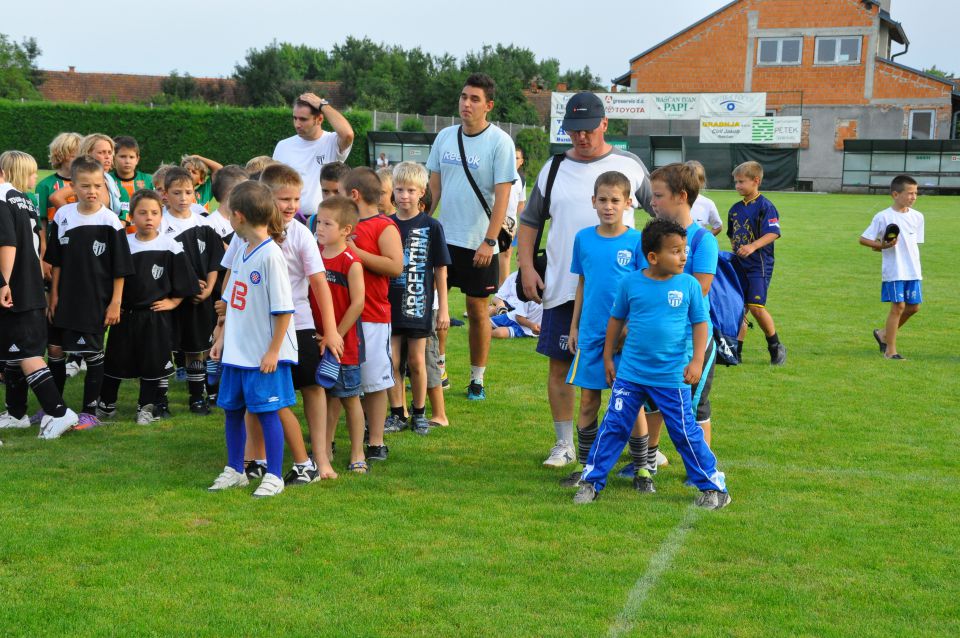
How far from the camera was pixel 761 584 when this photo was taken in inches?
160

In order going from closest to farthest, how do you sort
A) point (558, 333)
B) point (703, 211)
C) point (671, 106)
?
point (558, 333), point (703, 211), point (671, 106)

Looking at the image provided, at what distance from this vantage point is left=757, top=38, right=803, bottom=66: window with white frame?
50.2 metres

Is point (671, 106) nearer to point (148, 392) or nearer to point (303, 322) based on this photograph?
point (148, 392)

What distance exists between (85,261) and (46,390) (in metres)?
0.89

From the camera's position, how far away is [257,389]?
16.8 ft

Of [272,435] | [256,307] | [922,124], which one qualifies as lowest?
[272,435]

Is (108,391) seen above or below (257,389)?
below

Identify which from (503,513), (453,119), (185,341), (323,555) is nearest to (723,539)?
(503,513)

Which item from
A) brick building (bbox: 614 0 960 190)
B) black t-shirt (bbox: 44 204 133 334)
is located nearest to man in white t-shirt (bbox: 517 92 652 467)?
black t-shirt (bbox: 44 204 133 334)

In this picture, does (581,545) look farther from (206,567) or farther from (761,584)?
(206,567)

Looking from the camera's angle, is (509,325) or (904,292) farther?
(509,325)

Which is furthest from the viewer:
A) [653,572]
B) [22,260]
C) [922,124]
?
[922,124]

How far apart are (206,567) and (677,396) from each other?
242 cm

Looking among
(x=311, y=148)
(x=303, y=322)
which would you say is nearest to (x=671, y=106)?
(x=311, y=148)
